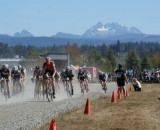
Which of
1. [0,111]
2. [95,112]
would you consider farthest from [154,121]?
[0,111]

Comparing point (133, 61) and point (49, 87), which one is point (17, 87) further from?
point (133, 61)

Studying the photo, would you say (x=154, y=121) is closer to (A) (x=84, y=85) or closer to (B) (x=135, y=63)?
(A) (x=84, y=85)

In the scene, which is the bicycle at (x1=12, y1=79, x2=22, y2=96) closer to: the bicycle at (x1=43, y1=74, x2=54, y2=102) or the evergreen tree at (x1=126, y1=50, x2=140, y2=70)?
the bicycle at (x1=43, y1=74, x2=54, y2=102)

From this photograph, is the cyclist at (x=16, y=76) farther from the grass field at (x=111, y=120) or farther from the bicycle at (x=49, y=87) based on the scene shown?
the grass field at (x=111, y=120)

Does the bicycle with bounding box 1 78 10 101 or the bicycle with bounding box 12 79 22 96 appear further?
the bicycle with bounding box 12 79 22 96

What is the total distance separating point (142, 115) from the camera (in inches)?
732

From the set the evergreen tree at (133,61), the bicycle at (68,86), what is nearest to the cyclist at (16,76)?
the bicycle at (68,86)

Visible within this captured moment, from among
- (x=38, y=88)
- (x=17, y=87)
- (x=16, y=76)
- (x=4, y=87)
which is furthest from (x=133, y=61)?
(x=4, y=87)

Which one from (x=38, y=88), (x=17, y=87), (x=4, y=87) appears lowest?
(x=17, y=87)

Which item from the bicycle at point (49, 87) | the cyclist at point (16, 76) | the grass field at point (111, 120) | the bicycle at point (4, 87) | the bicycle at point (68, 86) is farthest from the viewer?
the bicycle at point (68, 86)

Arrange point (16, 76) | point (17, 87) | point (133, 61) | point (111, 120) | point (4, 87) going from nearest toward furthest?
point (111, 120)
point (4, 87)
point (16, 76)
point (17, 87)
point (133, 61)

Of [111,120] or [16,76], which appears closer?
[111,120]

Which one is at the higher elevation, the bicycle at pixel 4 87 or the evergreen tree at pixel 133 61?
the bicycle at pixel 4 87

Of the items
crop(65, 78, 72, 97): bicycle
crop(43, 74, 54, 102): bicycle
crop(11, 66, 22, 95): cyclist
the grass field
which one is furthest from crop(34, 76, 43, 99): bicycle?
the grass field
